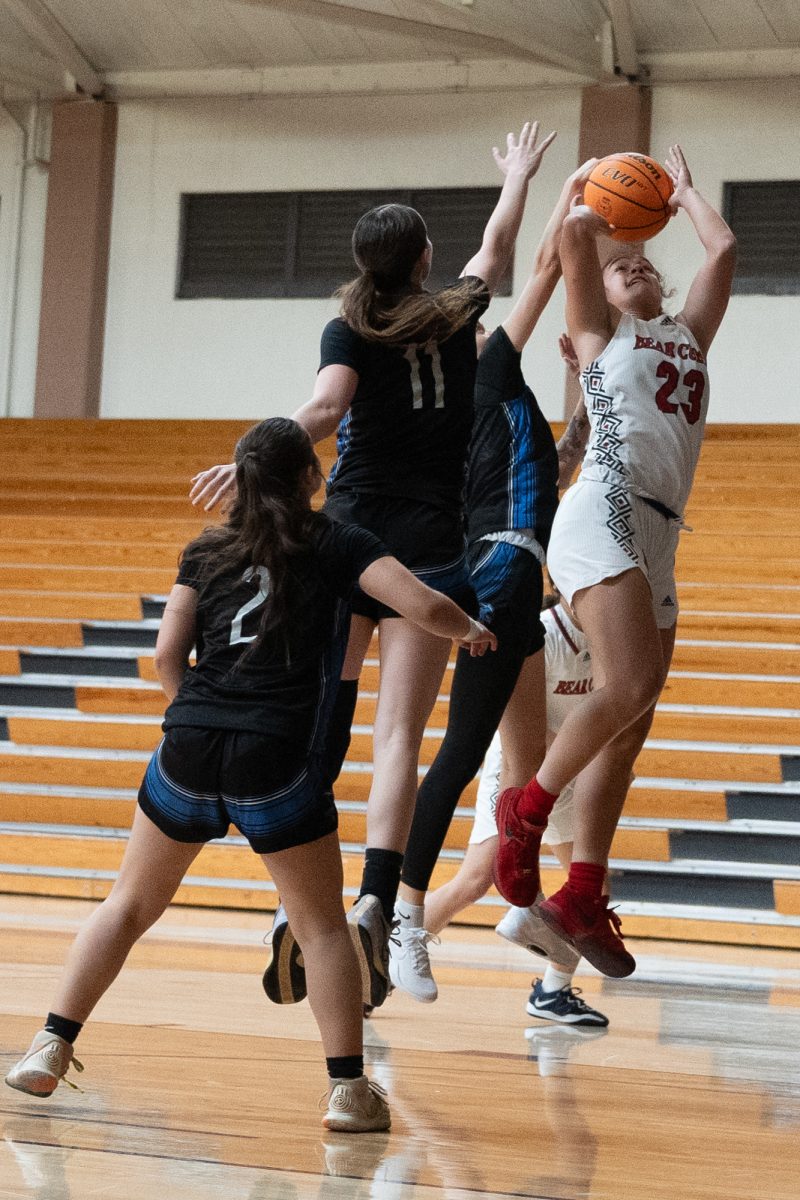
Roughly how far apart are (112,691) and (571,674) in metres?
3.63

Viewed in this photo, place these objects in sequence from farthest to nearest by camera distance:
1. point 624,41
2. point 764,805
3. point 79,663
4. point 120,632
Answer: point 624,41, point 120,632, point 79,663, point 764,805

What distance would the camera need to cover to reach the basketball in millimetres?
3092

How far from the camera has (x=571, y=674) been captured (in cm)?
385

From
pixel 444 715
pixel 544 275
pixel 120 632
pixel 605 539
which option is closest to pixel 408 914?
pixel 605 539

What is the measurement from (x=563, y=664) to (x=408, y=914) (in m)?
1.03

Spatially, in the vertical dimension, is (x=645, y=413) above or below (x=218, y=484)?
above

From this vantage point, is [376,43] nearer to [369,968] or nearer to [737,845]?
[737,845]

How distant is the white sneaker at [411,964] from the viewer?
9.40 ft

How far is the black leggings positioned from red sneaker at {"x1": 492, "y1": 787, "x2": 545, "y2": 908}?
0.62ft

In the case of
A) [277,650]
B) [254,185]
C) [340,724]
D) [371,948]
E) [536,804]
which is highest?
[254,185]

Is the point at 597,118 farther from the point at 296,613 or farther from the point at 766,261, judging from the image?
the point at 296,613

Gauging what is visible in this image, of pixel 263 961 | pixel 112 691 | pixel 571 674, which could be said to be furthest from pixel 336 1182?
pixel 112 691

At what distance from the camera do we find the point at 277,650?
89.7 inches

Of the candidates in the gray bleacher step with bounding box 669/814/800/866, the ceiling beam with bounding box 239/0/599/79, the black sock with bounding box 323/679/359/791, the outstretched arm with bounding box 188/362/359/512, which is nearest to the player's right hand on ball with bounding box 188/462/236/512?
the outstretched arm with bounding box 188/362/359/512
